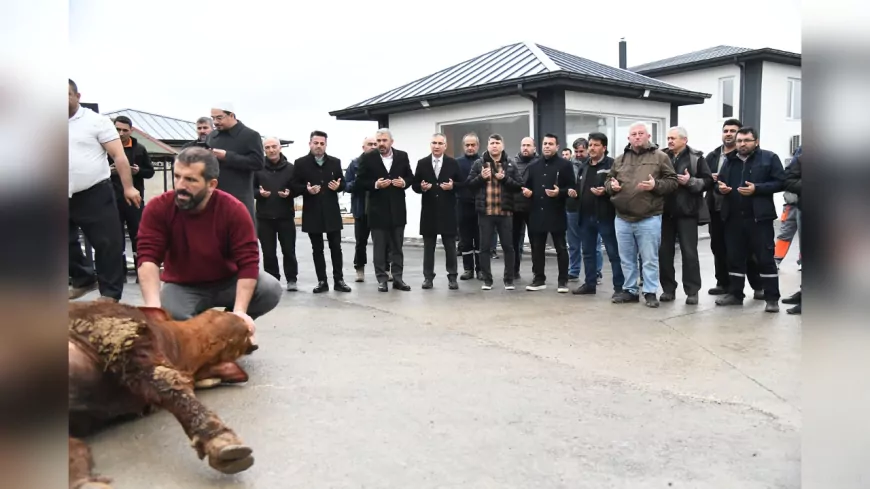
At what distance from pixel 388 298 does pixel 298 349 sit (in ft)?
8.19

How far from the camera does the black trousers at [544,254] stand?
8.10 meters

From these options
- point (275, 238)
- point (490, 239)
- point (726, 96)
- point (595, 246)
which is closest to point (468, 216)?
point (490, 239)

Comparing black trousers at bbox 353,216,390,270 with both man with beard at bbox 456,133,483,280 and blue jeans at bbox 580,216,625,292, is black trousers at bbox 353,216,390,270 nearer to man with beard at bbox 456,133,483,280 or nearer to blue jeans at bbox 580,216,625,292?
man with beard at bbox 456,133,483,280

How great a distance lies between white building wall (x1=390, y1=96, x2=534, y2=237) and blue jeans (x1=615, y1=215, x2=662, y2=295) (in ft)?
20.7

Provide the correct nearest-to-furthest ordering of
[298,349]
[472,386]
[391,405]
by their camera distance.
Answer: [391,405], [472,386], [298,349]

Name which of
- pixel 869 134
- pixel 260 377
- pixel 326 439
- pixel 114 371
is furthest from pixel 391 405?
pixel 869 134

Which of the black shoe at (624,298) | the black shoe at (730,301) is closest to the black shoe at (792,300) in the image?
the black shoe at (730,301)

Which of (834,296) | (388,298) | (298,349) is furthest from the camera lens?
(388,298)

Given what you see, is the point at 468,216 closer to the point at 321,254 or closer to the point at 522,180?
the point at 522,180

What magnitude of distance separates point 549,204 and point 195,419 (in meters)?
5.92

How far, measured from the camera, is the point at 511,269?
8188 millimetres

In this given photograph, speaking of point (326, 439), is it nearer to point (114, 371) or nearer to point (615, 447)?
point (114, 371)

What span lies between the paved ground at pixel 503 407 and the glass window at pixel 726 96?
17.7 metres

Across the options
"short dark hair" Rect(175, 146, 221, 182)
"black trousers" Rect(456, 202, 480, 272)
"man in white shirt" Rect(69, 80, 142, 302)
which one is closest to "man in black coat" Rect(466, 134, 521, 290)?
"black trousers" Rect(456, 202, 480, 272)
